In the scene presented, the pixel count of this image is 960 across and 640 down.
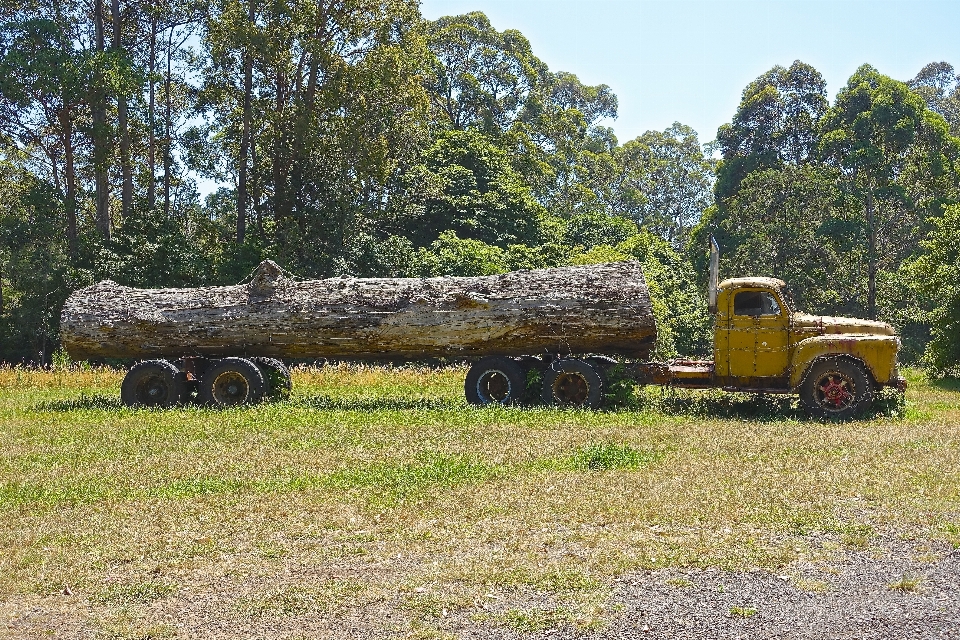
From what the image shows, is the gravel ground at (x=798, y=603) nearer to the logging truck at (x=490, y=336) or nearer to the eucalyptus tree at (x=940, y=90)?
the logging truck at (x=490, y=336)

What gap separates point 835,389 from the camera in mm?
14578

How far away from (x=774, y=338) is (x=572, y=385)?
3.43m

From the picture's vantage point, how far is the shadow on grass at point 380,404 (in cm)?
1616

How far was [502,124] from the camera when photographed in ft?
187

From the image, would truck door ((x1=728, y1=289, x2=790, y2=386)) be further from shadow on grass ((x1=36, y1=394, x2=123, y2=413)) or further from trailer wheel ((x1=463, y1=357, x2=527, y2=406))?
shadow on grass ((x1=36, y1=394, x2=123, y2=413))

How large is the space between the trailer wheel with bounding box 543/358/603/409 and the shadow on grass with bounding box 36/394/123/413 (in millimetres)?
7720

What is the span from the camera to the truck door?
15.0m

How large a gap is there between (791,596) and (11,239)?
37.2 metres

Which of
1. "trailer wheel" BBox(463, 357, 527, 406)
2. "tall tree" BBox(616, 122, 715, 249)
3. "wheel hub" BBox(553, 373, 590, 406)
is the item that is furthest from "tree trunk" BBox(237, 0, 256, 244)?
"tall tree" BBox(616, 122, 715, 249)

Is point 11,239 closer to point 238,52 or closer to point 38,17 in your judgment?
point 38,17

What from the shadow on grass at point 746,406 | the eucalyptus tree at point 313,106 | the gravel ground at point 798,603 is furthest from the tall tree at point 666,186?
the gravel ground at point 798,603

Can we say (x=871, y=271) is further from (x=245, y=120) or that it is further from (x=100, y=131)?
(x=100, y=131)

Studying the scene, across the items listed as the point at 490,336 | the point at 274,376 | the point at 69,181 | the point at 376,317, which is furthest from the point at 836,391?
the point at 69,181

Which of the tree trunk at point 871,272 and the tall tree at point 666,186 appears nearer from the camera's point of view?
the tree trunk at point 871,272
